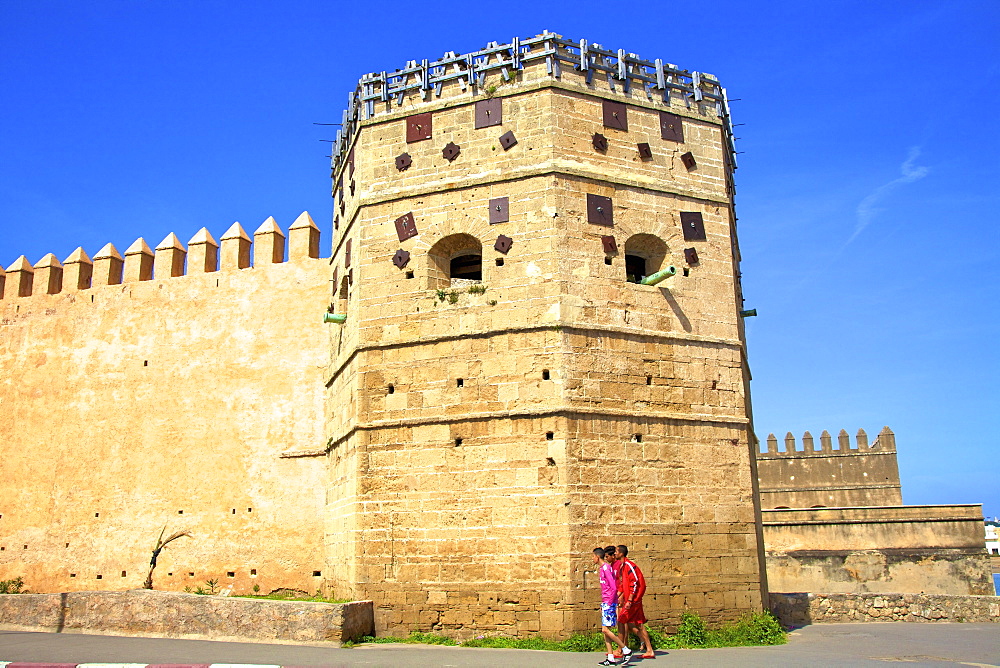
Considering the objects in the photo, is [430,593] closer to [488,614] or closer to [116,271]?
[488,614]

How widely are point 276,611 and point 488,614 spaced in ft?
7.56

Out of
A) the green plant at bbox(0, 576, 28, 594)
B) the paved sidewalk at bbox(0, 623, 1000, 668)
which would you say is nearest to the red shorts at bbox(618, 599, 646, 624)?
the paved sidewalk at bbox(0, 623, 1000, 668)

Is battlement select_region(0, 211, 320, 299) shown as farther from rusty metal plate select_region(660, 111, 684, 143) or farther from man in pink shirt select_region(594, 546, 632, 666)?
man in pink shirt select_region(594, 546, 632, 666)

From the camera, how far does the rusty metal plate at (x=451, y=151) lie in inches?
429

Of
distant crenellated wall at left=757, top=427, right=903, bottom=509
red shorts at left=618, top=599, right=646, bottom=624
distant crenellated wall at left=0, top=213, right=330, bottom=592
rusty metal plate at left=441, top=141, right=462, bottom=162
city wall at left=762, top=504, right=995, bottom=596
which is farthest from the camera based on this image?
distant crenellated wall at left=757, top=427, right=903, bottom=509

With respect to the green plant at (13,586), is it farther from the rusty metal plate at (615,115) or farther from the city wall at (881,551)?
the city wall at (881,551)

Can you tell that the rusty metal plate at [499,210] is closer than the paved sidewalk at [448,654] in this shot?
No

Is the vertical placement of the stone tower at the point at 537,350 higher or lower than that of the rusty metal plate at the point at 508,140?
lower

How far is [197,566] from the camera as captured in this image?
12.5 m

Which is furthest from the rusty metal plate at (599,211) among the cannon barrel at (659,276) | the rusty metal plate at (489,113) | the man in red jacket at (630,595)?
the man in red jacket at (630,595)

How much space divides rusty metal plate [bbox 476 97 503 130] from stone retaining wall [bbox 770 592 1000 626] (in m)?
7.61

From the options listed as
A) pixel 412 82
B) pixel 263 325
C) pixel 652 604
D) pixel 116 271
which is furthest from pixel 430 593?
pixel 116 271

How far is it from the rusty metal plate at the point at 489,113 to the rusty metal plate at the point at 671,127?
2.21 metres

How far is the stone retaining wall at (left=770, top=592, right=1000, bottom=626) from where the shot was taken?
11898 mm
